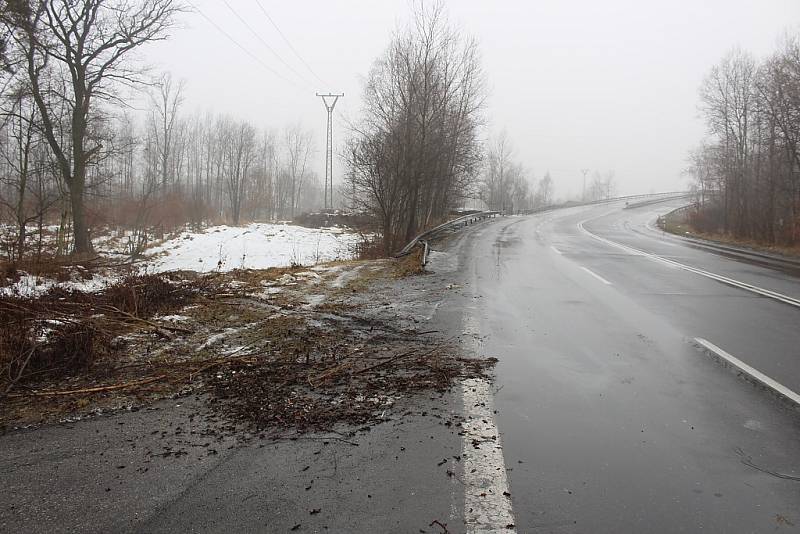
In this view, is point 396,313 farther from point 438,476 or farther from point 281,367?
point 438,476

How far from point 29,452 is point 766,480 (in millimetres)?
4792

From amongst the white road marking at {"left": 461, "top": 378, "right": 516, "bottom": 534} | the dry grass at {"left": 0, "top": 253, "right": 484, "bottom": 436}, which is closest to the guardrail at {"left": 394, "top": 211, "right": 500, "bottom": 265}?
the dry grass at {"left": 0, "top": 253, "right": 484, "bottom": 436}

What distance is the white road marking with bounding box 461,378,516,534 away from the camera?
264 cm

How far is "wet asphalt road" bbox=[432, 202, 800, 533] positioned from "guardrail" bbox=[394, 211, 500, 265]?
6973 mm

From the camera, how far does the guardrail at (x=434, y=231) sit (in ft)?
56.8

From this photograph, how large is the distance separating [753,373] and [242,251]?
25.8 m

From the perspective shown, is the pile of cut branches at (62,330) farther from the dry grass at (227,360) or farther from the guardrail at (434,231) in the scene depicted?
the guardrail at (434,231)

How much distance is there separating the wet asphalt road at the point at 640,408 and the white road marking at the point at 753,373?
0.10 m

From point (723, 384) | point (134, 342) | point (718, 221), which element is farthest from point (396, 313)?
point (718, 221)

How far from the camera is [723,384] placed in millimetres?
4812

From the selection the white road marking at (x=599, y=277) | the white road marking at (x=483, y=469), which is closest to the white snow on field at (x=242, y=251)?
the white road marking at (x=599, y=277)

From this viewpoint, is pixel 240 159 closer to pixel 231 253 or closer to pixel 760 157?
pixel 231 253

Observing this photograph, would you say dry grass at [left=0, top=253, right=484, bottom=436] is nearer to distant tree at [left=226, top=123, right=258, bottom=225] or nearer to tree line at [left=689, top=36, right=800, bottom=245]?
tree line at [left=689, top=36, right=800, bottom=245]

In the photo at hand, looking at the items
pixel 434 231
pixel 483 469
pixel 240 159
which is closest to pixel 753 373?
pixel 483 469
